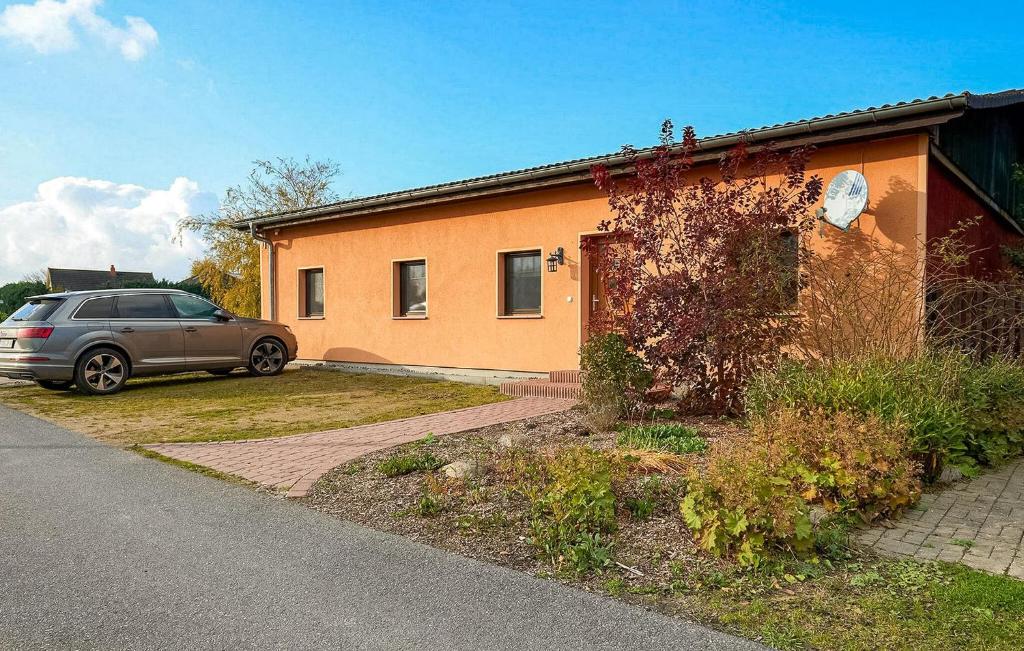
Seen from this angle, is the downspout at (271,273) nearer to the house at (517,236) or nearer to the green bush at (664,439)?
the house at (517,236)

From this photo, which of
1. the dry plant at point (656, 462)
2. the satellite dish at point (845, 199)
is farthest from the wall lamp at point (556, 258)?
the dry plant at point (656, 462)

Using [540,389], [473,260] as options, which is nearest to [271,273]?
[473,260]

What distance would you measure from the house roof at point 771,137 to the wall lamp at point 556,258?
1.11 metres

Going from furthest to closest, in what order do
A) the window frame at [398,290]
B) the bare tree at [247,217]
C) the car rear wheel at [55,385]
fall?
the bare tree at [247,217] < the window frame at [398,290] < the car rear wheel at [55,385]

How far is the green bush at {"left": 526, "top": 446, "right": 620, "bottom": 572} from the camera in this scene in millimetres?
3803

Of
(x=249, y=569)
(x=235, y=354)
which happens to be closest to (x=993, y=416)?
(x=249, y=569)

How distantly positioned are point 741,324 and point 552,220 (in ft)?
16.2

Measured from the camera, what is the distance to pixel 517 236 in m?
12.2

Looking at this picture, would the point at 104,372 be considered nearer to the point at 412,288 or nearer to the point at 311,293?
the point at 311,293

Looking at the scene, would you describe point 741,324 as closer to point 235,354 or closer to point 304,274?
point 235,354

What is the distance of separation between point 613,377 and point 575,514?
138 inches

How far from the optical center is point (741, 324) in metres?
7.50

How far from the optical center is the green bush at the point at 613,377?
7.41 metres

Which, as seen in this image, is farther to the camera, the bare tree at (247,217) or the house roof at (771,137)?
the bare tree at (247,217)
